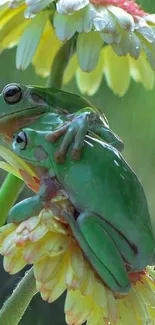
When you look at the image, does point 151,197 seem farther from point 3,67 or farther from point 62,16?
point 62,16

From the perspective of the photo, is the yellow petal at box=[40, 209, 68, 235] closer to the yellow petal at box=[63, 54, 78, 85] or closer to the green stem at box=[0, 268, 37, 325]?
the green stem at box=[0, 268, 37, 325]

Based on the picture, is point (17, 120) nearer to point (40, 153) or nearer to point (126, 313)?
point (40, 153)

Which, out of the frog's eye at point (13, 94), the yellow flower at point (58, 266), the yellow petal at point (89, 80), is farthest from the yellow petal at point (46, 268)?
the yellow petal at point (89, 80)

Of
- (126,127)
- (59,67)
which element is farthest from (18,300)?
(126,127)

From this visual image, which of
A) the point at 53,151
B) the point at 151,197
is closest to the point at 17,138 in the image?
the point at 53,151

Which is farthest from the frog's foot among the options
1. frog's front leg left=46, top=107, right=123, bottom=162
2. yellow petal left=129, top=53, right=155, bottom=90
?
yellow petal left=129, top=53, right=155, bottom=90

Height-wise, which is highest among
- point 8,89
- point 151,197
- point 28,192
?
point 8,89
